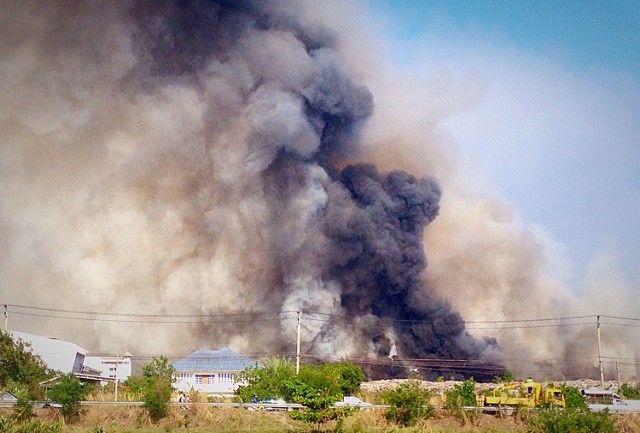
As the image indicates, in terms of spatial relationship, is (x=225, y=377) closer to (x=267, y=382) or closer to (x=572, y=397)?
(x=267, y=382)

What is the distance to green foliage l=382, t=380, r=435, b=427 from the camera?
32.5 metres

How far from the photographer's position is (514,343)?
68562mm

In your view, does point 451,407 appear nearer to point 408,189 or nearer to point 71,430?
point 71,430

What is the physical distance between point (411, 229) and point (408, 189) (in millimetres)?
3234

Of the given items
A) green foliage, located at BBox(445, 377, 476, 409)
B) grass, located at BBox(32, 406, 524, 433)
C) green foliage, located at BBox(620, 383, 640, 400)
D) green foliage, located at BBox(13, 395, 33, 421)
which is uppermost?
green foliage, located at BBox(620, 383, 640, 400)

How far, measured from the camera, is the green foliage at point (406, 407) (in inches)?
1281

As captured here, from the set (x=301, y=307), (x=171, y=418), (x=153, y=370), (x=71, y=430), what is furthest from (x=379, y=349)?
(x=71, y=430)

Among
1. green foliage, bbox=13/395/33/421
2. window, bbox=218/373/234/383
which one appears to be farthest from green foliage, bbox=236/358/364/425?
green foliage, bbox=13/395/33/421

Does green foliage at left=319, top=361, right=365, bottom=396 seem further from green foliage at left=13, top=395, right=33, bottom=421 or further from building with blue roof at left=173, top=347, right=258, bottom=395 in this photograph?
green foliage at left=13, top=395, right=33, bottom=421

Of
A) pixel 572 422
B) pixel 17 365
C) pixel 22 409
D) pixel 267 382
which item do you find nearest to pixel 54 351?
pixel 17 365

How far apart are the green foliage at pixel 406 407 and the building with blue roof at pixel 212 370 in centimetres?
2453

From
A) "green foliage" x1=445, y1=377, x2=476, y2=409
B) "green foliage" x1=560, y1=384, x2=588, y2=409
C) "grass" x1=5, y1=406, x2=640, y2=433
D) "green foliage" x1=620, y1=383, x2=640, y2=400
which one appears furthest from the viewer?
"green foliage" x1=620, y1=383, x2=640, y2=400

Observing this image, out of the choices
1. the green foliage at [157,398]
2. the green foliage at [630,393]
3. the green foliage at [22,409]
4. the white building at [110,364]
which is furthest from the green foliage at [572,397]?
the white building at [110,364]

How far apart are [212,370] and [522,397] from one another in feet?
86.7
